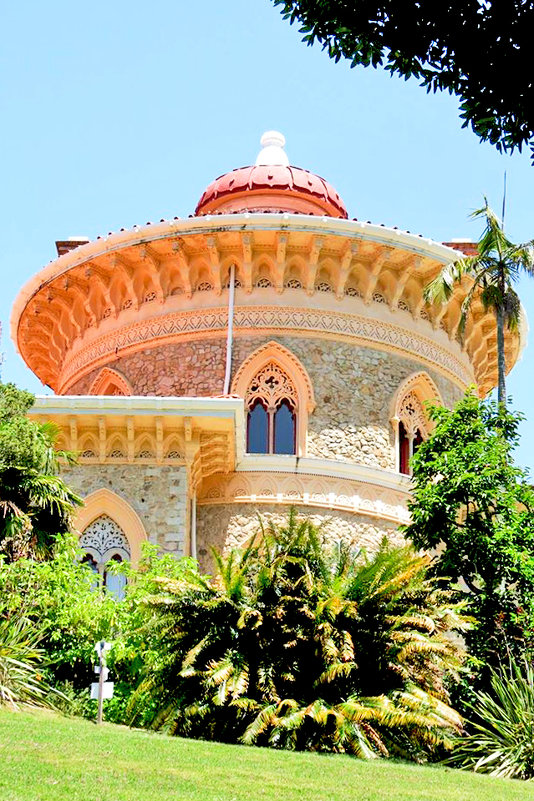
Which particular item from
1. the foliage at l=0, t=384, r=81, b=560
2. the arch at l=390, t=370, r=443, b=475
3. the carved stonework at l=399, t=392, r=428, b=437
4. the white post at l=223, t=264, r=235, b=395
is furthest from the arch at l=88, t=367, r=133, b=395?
the foliage at l=0, t=384, r=81, b=560

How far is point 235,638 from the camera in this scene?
13477mm

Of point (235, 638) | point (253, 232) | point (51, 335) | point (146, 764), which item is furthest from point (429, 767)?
point (51, 335)

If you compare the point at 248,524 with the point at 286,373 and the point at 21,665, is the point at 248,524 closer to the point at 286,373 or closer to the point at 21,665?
the point at 286,373

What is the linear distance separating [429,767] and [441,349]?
12.2 meters

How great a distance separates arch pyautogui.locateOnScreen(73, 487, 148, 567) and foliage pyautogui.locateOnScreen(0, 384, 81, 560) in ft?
8.16

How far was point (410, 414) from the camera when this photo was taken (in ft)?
74.0

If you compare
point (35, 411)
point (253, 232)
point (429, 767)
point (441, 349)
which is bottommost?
point (429, 767)

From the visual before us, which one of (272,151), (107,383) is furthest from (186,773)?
(272,151)

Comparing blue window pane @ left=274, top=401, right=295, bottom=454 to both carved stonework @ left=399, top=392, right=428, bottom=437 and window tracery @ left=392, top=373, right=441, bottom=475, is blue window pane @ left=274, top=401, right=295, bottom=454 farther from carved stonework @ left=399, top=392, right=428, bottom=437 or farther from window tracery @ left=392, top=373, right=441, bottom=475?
carved stonework @ left=399, top=392, right=428, bottom=437

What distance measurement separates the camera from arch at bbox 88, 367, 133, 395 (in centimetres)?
2276

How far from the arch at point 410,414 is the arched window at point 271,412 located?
1910 mm

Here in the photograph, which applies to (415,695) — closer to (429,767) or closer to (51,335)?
(429,767)

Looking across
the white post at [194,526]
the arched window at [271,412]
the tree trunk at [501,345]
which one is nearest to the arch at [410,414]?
the tree trunk at [501,345]

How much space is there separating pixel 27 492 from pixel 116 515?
3646mm
